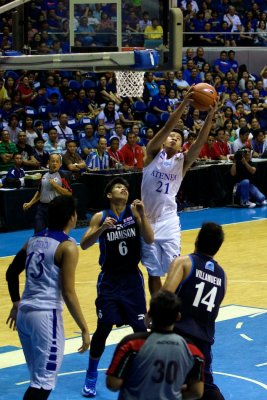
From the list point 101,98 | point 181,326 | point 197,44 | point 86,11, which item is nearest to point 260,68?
point 197,44

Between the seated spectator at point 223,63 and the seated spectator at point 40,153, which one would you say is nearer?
the seated spectator at point 40,153

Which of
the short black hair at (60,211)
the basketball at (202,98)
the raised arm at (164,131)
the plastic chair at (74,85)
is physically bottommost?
the plastic chair at (74,85)

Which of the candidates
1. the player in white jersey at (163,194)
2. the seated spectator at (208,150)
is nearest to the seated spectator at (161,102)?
the seated spectator at (208,150)

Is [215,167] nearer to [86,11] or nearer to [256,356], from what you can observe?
[86,11]

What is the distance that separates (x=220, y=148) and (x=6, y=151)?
212 inches

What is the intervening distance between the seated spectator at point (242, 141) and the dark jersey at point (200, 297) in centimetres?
1560

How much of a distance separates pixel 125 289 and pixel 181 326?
214 cm

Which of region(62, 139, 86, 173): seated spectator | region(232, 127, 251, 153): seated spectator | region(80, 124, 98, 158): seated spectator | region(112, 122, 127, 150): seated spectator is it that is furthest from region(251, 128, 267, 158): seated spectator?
region(62, 139, 86, 173): seated spectator

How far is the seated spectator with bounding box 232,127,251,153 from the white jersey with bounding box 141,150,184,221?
40.7ft

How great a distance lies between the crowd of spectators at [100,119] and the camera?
19.6m

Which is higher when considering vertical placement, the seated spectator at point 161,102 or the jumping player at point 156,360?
the jumping player at point 156,360

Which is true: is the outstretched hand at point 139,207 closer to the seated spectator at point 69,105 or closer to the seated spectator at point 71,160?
the seated spectator at point 71,160

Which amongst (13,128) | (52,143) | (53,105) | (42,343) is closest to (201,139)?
Result: (42,343)

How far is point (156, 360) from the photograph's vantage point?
508 cm
